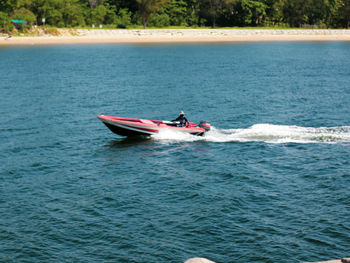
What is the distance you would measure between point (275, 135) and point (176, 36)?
368ft

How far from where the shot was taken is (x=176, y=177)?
1130 inches

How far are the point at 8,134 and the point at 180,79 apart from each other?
38446 mm

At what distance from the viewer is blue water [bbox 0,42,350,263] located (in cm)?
2061

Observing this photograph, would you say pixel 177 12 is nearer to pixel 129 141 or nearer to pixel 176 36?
pixel 176 36

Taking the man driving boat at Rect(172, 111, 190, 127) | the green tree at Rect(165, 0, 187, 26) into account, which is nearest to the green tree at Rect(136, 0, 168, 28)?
the green tree at Rect(165, 0, 187, 26)

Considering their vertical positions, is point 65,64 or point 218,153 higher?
point 65,64

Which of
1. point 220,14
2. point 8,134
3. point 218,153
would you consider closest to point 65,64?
point 8,134

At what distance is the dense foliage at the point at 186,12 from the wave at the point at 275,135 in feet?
357

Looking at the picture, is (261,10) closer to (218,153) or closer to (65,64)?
(65,64)

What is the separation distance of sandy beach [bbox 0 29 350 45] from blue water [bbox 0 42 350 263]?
7278 cm

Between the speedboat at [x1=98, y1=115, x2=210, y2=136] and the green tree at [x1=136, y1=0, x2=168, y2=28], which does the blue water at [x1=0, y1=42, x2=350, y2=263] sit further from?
the green tree at [x1=136, y1=0, x2=168, y2=28]

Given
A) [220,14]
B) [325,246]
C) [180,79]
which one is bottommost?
[325,246]

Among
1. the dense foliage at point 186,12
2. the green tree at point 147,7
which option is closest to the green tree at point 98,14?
the dense foliage at point 186,12

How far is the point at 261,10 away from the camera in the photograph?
159m
